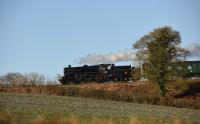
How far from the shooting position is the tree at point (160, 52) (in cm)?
6469

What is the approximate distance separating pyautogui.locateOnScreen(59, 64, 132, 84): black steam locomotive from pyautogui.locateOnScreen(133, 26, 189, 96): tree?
30.0ft

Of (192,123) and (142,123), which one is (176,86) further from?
(142,123)

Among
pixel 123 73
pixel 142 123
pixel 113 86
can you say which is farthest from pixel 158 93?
pixel 142 123

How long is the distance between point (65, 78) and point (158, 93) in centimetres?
1814

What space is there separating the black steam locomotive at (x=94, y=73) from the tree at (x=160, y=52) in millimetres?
9148

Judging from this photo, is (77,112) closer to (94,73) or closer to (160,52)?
(160,52)

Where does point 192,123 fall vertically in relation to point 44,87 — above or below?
below

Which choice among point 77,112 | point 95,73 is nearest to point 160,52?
point 95,73

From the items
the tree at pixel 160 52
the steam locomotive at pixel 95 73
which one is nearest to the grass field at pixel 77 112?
the tree at pixel 160 52

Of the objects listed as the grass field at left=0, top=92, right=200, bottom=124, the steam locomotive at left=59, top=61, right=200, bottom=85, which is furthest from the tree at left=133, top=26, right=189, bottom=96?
the grass field at left=0, top=92, right=200, bottom=124

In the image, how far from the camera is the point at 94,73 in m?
76.5

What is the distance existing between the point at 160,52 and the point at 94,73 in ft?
50.5

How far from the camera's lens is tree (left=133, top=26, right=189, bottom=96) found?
6469cm

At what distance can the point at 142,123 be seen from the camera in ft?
92.3
